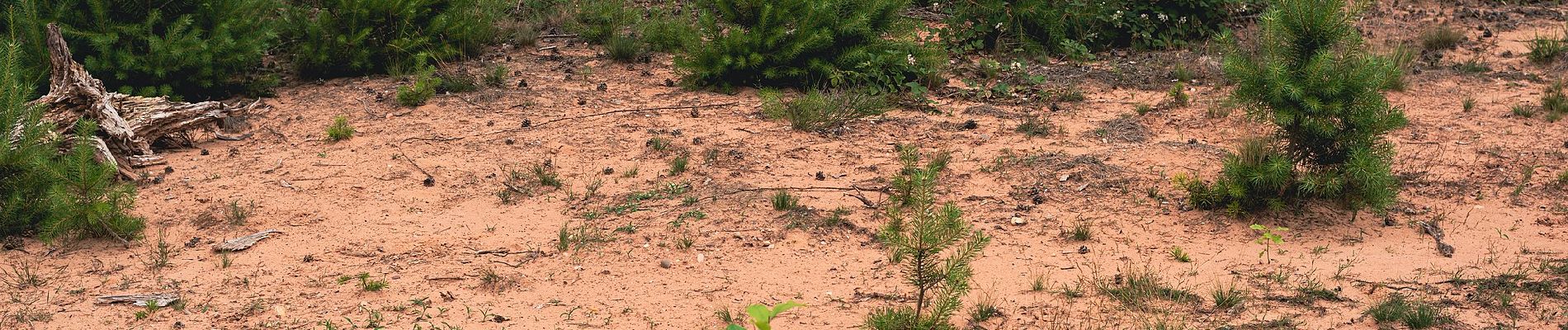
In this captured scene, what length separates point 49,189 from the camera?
18.6ft

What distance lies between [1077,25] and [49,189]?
6216 millimetres

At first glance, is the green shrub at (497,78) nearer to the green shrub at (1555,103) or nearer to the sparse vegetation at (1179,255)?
the sparse vegetation at (1179,255)

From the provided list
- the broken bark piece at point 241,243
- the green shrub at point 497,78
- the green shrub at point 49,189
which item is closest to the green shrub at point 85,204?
the green shrub at point 49,189

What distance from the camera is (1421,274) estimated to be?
5230 mm

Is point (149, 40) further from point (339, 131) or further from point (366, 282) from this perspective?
point (366, 282)

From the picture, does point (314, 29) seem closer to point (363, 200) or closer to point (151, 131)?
point (151, 131)

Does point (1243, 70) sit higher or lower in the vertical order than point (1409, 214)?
higher

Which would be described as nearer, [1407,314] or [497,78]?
[1407,314]

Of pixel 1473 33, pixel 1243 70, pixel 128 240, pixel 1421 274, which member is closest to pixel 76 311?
pixel 128 240

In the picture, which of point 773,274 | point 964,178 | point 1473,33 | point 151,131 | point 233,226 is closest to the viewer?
point 773,274

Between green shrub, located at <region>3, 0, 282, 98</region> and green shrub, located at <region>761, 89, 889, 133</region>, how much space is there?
314 cm

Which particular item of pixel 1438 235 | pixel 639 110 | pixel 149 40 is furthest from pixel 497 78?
pixel 1438 235

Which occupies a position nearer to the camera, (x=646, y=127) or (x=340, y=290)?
(x=340, y=290)

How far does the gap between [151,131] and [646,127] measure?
2600 mm
